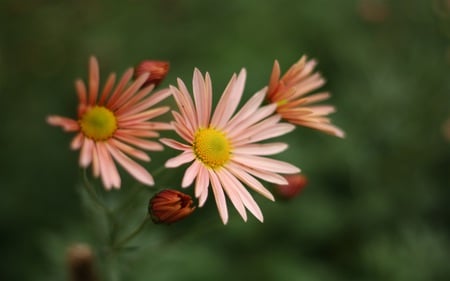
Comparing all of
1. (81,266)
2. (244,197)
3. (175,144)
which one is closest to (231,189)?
(244,197)

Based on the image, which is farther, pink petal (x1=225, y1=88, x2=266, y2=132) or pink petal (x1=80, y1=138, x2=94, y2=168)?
pink petal (x1=225, y1=88, x2=266, y2=132)

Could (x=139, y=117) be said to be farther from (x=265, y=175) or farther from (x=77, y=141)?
(x=265, y=175)

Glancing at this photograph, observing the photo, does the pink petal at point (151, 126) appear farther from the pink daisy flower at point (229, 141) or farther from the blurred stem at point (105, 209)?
the blurred stem at point (105, 209)

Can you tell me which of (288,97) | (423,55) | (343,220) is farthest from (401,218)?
(288,97)

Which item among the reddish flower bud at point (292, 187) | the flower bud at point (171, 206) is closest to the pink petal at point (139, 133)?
the flower bud at point (171, 206)

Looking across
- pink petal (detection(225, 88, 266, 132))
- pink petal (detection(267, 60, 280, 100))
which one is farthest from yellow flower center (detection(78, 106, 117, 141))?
pink petal (detection(267, 60, 280, 100))

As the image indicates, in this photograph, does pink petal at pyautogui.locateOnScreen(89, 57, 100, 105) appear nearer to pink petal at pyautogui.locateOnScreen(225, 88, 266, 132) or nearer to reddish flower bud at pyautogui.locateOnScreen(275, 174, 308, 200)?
pink petal at pyautogui.locateOnScreen(225, 88, 266, 132)

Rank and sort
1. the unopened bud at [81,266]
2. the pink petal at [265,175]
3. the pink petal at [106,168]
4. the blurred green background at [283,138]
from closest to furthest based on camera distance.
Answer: the pink petal at [106,168], the pink petal at [265,175], the unopened bud at [81,266], the blurred green background at [283,138]
